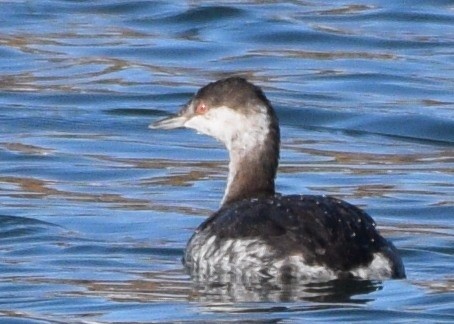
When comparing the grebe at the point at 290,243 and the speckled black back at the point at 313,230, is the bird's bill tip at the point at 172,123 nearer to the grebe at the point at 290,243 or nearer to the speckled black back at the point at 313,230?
the grebe at the point at 290,243

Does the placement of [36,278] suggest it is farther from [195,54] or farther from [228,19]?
[228,19]

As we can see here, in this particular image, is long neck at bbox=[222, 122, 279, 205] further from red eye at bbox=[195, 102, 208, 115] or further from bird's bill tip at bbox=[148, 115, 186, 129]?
bird's bill tip at bbox=[148, 115, 186, 129]

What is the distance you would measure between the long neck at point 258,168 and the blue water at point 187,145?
1.81ft

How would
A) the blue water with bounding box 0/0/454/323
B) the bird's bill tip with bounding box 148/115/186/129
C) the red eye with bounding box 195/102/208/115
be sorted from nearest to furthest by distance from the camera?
the blue water with bounding box 0/0/454/323, the red eye with bounding box 195/102/208/115, the bird's bill tip with bounding box 148/115/186/129

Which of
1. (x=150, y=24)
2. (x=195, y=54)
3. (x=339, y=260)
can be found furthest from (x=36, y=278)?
(x=150, y=24)

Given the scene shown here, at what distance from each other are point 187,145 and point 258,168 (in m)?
4.00

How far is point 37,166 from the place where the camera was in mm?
14438

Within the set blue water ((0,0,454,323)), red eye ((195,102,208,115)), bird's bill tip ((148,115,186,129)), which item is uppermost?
red eye ((195,102,208,115))

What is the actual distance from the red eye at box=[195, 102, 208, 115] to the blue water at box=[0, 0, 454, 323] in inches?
30.6

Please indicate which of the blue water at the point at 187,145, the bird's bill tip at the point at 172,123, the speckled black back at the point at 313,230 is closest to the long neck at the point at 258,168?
the blue water at the point at 187,145

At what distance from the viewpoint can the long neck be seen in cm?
1154

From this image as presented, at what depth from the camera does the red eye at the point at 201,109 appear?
11759 mm

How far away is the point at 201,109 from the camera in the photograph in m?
11.8

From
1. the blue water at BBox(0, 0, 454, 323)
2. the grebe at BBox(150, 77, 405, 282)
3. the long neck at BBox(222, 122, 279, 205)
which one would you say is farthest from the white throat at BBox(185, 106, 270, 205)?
the blue water at BBox(0, 0, 454, 323)
